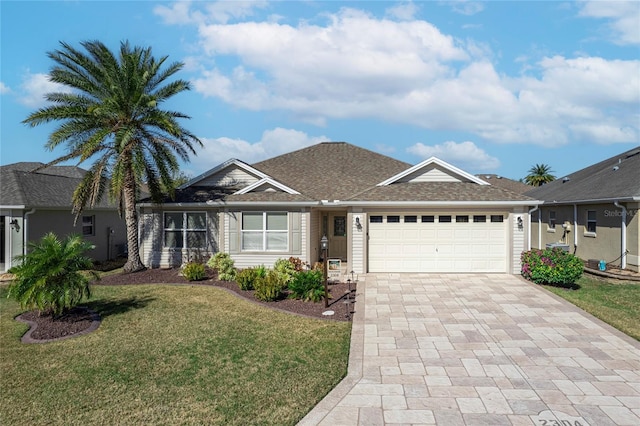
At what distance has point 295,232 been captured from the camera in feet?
50.4

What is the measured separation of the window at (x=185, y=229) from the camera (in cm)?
1650

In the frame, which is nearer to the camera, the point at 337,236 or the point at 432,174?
the point at 432,174

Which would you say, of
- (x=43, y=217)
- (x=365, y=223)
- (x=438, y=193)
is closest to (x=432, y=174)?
(x=438, y=193)

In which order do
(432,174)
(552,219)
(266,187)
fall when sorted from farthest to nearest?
(552,219) → (266,187) → (432,174)

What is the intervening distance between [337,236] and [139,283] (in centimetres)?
881

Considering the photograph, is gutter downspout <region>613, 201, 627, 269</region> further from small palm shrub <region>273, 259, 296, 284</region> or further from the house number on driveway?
the house number on driveway

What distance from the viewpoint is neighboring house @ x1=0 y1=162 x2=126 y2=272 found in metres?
15.3

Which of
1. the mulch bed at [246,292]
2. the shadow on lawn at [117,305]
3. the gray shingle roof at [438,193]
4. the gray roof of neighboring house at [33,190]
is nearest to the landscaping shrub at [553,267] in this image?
the gray shingle roof at [438,193]

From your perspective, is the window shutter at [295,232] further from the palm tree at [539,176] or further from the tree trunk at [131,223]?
the palm tree at [539,176]

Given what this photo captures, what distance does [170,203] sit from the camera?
16.2 m

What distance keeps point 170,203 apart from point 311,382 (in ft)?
40.0

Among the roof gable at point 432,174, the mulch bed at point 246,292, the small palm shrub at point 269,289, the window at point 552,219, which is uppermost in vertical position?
the roof gable at point 432,174

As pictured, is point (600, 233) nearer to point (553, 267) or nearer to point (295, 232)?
point (553, 267)

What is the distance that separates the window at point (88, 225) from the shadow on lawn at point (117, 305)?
8860 millimetres
